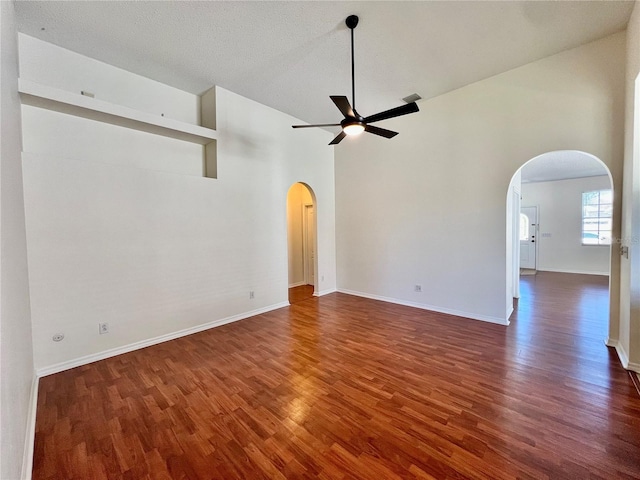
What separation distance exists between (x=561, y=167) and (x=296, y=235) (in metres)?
7.05

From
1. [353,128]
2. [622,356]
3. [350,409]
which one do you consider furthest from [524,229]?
[350,409]

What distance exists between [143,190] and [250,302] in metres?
2.35

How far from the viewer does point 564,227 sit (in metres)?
8.16

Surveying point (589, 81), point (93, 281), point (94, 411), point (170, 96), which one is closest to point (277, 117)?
point (170, 96)

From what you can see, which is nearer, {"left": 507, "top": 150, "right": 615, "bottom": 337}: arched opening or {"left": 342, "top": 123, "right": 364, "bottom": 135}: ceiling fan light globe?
{"left": 342, "top": 123, "right": 364, "bottom": 135}: ceiling fan light globe

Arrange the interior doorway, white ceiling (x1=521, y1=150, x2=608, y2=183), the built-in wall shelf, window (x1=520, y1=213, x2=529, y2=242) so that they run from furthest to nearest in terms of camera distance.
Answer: window (x1=520, y1=213, x2=529, y2=242)
the interior doorway
white ceiling (x1=521, y1=150, x2=608, y2=183)
the built-in wall shelf

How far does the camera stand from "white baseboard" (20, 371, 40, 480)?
5.15 ft

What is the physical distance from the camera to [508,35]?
9.72 ft

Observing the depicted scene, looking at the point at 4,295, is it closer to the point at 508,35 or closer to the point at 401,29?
the point at 401,29

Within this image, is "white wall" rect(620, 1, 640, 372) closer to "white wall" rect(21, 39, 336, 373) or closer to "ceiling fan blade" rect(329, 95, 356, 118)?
"ceiling fan blade" rect(329, 95, 356, 118)

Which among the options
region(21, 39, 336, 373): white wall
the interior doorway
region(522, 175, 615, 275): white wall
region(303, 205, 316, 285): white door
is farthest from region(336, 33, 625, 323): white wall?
region(522, 175, 615, 275): white wall

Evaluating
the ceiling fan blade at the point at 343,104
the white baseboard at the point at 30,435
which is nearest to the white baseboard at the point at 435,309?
the ceiling fan blade at the point at 343,104

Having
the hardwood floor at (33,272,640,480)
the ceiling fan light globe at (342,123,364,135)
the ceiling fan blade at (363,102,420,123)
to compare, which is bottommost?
the hardwood floor at (33,272,640,480)

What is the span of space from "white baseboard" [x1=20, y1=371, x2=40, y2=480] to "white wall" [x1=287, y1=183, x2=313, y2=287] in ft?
15.9
